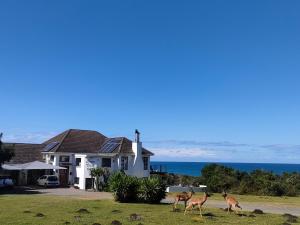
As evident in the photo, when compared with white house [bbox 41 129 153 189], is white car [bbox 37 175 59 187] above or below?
below

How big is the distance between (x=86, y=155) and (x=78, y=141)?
24.4ft

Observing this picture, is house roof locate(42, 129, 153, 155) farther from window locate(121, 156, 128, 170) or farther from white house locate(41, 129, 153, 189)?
window locate(121, 156, 128, 170)

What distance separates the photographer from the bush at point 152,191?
113 feet

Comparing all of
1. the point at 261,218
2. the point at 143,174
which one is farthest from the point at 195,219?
the point at 143,174

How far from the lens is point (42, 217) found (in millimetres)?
23453

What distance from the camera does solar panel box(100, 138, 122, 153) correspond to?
59800mm

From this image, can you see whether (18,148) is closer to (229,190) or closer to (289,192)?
(229,190)

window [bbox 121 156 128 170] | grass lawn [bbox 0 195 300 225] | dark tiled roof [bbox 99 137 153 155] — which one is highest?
dark tiled roof [bbox 99 137 153 155]

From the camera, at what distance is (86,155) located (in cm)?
5809

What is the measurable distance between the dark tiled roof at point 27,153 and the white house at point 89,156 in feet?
3.33

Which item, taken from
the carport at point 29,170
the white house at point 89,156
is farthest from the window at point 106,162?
the carport at point 29,170

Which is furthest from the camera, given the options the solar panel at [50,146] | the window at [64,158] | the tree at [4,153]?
the solar panel at [50,146]

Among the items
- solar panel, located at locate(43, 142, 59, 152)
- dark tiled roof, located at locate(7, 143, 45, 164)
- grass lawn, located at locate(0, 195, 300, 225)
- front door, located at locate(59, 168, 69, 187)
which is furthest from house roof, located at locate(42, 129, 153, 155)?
grass lawn, located at locate(0, 195, 300, 225)

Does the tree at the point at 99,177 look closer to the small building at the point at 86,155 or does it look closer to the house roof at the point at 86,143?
the small building at the point at 86,155
